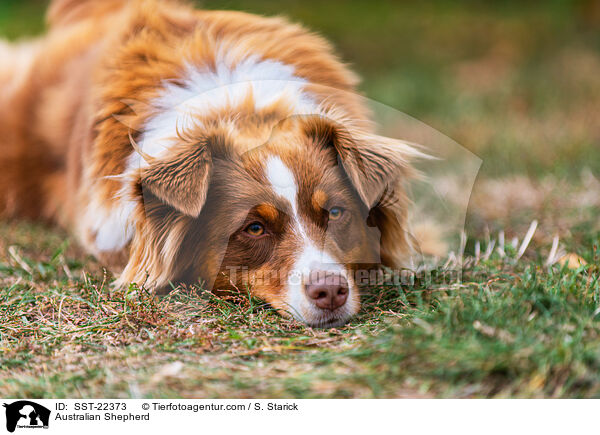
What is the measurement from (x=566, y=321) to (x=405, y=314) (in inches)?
26.2

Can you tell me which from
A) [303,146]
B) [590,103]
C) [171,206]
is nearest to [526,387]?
[303,146]

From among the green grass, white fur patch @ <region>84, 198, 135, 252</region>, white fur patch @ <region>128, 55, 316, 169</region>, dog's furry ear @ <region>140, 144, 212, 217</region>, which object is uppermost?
white fur patch @ <region>128, 55, 316, 169</region>

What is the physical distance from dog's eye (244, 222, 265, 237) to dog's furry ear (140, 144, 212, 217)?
0.25 metres

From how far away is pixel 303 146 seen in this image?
117 inches

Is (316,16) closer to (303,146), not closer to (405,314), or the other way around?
(303,146)

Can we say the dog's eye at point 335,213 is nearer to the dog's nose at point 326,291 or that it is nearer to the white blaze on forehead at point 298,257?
the white blaze on forehead at point 298,257

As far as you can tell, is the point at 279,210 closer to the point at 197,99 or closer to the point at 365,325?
the point at 365,325

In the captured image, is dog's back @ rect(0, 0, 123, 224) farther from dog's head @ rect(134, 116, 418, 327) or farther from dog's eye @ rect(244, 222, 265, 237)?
dog's eye @ rect(244, 222, 265, 237)

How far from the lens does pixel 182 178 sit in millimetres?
2768

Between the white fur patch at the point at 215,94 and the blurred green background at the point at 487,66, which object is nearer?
the white fur patch at the point at 215,94

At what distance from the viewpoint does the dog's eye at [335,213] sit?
2921 mm

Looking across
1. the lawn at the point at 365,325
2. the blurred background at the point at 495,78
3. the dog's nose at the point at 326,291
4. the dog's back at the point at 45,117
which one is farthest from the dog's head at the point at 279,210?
the dog's back at the point at 45,117
